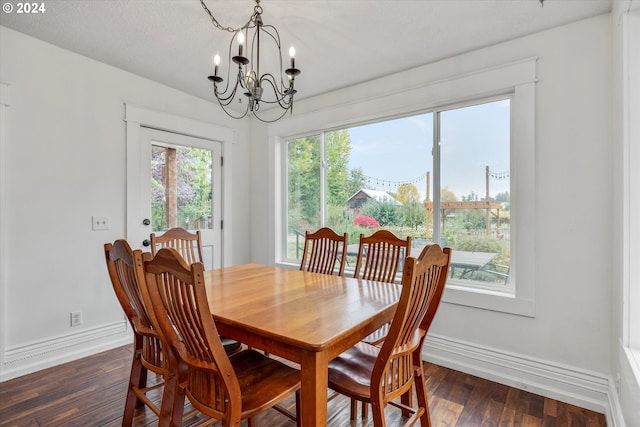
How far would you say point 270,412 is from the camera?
1887 millimetres

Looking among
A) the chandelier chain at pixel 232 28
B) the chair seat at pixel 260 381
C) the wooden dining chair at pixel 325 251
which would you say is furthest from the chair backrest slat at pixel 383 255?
the chandelier chain at pixel 232 28

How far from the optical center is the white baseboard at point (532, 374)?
6.28ft

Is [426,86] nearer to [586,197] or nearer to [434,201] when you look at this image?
[434,201]

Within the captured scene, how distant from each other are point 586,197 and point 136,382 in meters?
2.80

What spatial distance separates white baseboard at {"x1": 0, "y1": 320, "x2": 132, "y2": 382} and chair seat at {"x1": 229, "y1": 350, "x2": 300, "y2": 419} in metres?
1.82

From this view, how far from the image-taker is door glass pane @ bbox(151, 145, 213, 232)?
3104 millimetres

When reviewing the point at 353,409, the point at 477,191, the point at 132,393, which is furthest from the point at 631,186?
the point at 132,393

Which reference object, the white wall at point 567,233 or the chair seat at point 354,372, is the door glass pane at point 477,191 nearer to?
the white wall at point 567,233

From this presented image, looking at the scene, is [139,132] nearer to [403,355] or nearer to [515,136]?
[403,355]

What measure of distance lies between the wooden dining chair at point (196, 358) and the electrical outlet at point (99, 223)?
174 centimetres

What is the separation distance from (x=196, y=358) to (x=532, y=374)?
7.13 feet

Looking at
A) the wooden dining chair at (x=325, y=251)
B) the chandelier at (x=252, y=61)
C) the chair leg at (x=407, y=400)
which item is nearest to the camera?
the chandelier at (x=252, y=61)

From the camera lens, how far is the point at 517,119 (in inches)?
86.9

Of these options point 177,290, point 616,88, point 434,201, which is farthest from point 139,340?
point 616,88
